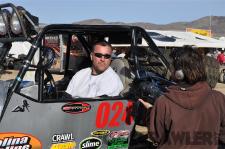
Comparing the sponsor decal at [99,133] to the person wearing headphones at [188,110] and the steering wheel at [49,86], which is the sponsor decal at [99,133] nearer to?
the steering wheel at [49,86]

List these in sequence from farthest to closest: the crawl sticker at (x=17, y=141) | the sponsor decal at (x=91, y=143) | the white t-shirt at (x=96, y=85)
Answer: the white t-shirt at (x=96, y=85)
the sponsor decal at (x=91, y=143)
the crawl sticker at (x=17, y=141)

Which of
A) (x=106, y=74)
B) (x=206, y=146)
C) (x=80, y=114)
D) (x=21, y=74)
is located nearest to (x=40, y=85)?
(x=21, y=74)

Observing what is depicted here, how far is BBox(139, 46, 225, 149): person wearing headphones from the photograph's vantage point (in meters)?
3.06

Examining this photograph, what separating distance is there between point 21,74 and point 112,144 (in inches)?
48.0

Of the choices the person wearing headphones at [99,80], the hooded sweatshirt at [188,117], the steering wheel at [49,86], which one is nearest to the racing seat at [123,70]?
the person wearing headphones at [99,80]

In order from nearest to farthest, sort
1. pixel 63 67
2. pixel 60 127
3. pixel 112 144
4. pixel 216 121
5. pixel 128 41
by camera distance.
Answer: pixel 216 121 → pixel 60 127 → pixel 112 144 → pixel 128 41 → pixel 63 67

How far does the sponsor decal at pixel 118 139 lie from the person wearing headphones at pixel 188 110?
134 cm

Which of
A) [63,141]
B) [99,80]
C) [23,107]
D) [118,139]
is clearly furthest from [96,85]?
[23,107]

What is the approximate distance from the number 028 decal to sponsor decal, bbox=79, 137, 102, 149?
0.15 meters

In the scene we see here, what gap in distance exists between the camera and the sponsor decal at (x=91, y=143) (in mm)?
4323

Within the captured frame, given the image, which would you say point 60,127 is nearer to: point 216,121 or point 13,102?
point 13,102

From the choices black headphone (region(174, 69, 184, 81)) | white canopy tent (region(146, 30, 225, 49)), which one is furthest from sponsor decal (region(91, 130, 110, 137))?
white canopy tent (region(146, 30, 225, 49))

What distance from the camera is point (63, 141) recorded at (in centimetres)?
420

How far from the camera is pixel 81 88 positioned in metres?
4.68
